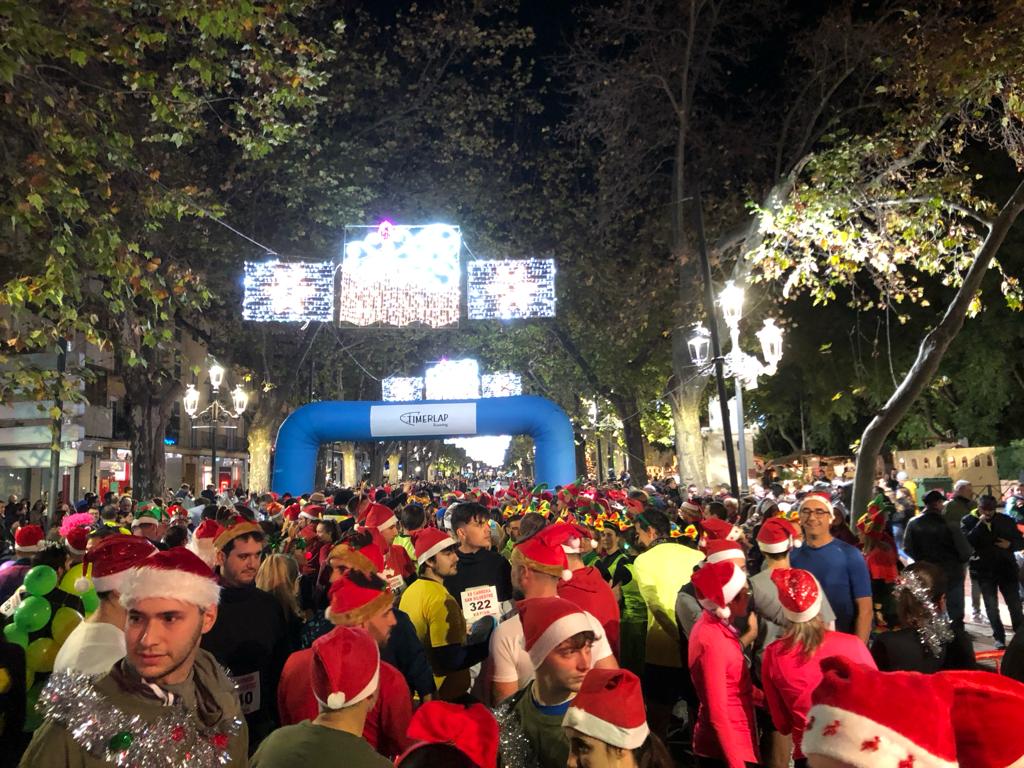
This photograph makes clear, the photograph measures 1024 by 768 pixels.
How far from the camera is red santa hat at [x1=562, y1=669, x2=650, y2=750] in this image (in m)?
2.79

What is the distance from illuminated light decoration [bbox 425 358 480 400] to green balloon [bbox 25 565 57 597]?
25.2m

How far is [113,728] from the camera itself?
8.45 ft

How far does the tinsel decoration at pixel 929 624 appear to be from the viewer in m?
5.07

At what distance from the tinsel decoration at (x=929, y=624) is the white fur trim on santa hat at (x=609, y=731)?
3025 millimetres

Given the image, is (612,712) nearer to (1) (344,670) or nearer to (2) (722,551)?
(1) (344,670)

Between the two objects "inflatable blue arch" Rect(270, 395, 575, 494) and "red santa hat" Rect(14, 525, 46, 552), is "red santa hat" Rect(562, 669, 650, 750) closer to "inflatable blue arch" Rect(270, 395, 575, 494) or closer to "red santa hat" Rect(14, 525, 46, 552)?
"red santa hat" Rect(14, 525, 46, 552)

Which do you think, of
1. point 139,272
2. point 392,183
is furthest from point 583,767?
point 392,183

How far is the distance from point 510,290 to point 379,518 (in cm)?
1109

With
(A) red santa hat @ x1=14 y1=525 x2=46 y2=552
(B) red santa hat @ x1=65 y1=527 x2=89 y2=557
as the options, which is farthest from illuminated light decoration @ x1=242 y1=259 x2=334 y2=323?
(A) red santa hat @ x1=14 y1=525 x2=46 y2=552

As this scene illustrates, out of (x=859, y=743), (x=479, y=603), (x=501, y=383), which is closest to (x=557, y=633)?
(x=859, y=743)

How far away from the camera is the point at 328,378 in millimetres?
34062

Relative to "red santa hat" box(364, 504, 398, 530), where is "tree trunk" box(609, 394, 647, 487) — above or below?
above

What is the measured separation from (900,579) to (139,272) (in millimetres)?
7110

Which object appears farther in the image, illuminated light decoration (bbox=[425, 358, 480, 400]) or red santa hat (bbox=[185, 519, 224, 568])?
illuminated light decoration (bbox=[425, 358, 480, 400])
